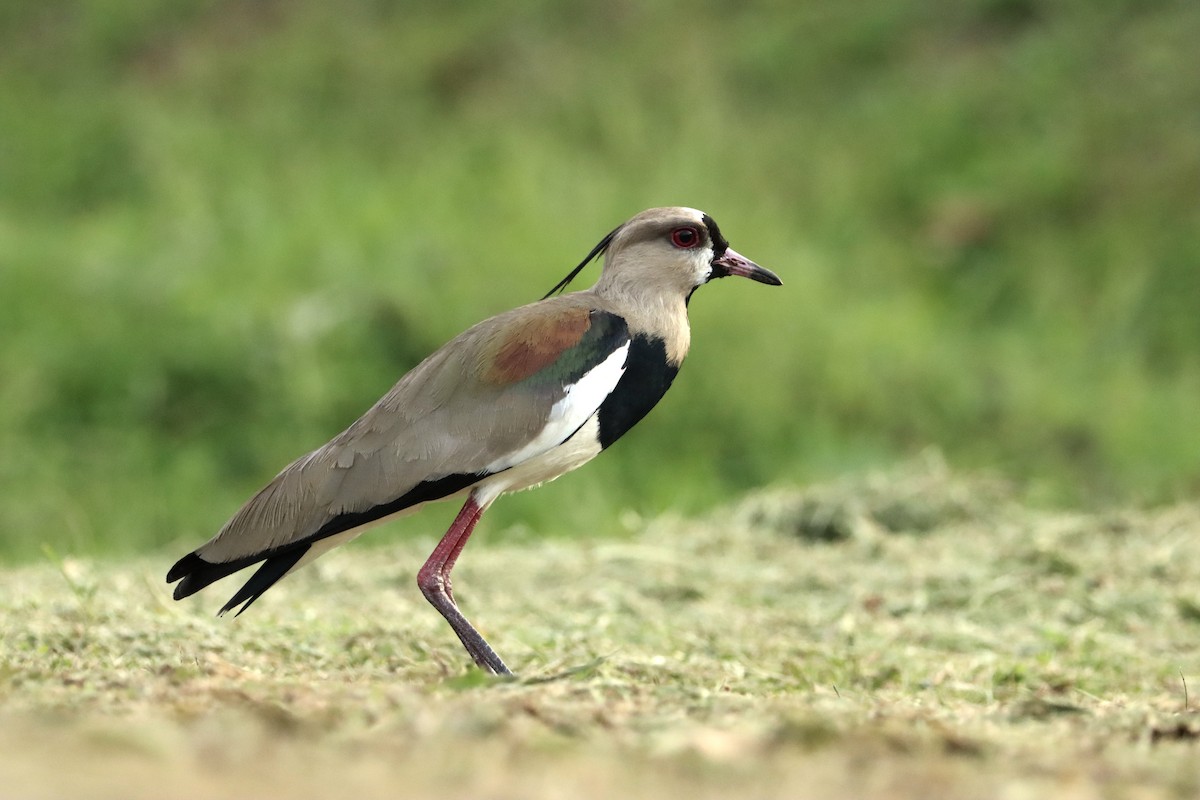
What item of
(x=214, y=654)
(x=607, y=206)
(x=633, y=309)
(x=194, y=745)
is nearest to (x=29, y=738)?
(x=194, y=745)

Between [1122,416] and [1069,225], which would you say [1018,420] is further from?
[1069,225]

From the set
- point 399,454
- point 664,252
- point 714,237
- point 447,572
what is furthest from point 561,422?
point 714,237

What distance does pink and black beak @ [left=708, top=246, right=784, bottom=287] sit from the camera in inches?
175

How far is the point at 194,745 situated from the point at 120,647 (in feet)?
4.95

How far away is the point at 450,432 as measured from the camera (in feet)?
12.9

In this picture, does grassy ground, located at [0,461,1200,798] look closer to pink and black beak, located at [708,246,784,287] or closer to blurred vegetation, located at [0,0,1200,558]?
pink and black beak, located at [708,246,784,287]

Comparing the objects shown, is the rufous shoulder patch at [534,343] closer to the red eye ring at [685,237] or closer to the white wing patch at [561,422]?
the white wing patch at [561,422]

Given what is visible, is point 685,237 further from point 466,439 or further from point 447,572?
point 447,572

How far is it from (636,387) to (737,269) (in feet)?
2.01

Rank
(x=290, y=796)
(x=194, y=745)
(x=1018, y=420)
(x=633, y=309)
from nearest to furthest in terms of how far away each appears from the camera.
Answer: (x=290, y=796), (x=194, y=745), (x=633, y=309), (x=1018, y=420)

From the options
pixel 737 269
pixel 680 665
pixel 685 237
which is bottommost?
pixel 680 665

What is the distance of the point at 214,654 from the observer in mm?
3887

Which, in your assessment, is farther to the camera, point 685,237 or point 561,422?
point 685,237

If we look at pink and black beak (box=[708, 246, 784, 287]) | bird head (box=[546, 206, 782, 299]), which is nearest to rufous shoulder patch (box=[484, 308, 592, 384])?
bird head (box=[546, 206, 782, 299])
